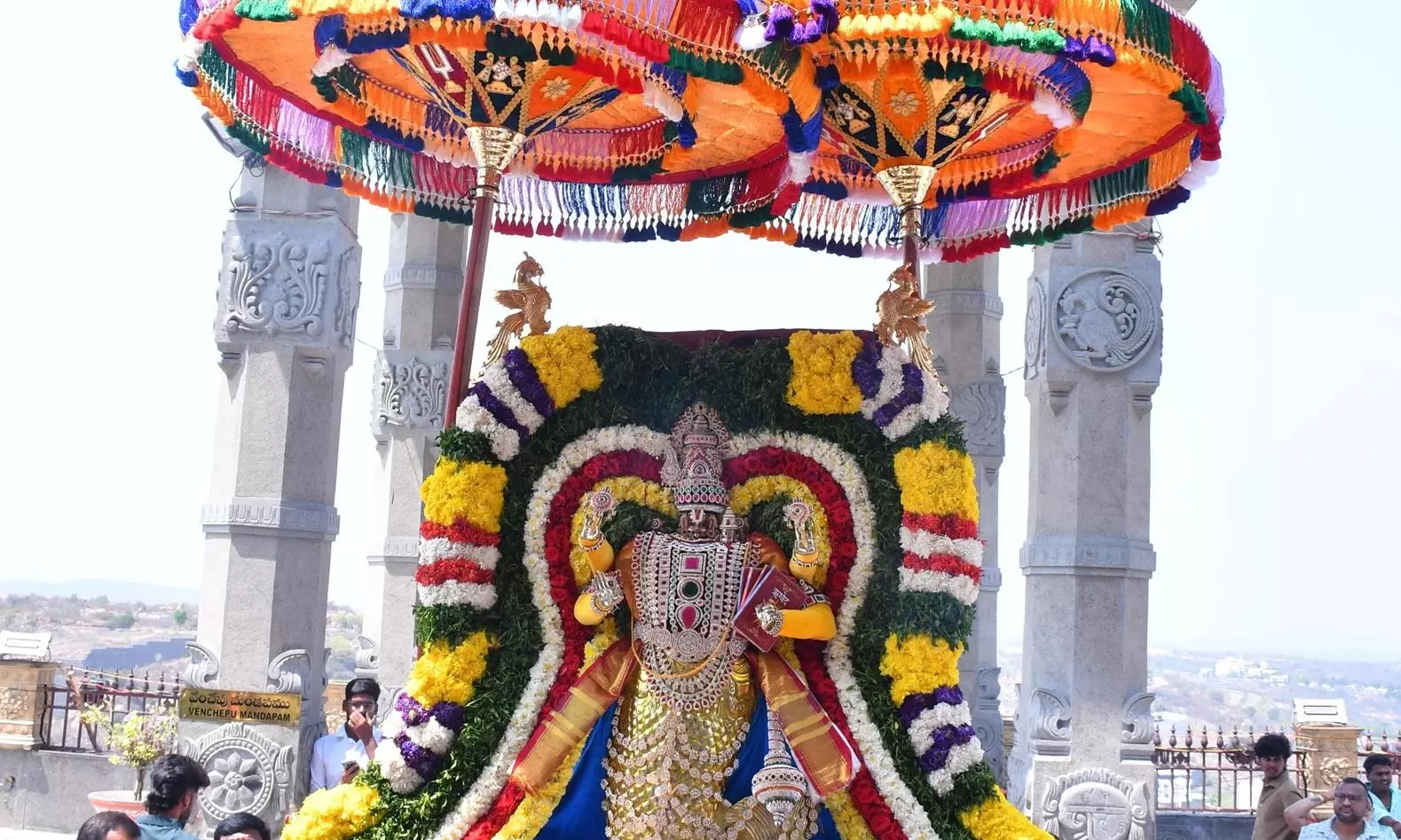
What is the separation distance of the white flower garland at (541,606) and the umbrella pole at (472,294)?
1.88 feet

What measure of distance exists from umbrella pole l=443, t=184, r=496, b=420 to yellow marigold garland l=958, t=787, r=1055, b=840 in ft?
9.81

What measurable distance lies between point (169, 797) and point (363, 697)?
8.70 feet

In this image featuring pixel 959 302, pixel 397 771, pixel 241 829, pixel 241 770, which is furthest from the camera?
pixel 959 302

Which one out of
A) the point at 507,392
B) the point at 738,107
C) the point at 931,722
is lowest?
the point at 931,722

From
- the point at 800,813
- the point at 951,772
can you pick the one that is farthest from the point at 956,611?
the point at 800,813

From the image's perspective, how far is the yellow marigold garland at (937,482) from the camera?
6137 millimetres

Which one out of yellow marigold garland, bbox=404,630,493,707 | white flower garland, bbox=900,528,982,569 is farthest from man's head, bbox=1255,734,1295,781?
yellow marigold garland, bbox=404,630,493,707

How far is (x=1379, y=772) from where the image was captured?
26.1 ft

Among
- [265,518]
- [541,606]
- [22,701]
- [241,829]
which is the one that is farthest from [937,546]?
[22,701]

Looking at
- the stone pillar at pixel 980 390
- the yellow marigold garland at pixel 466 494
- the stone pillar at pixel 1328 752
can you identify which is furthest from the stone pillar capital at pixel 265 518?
the stone pillar at pixel 1328 752

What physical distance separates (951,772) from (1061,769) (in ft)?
11.5

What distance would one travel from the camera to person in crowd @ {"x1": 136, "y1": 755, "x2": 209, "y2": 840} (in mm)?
5098

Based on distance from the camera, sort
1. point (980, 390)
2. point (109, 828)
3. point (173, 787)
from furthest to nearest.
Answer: point (980, 390) → point (173, 787) → point (109, 828)

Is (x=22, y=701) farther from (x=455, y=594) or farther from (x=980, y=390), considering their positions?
(x=980, y=390)
